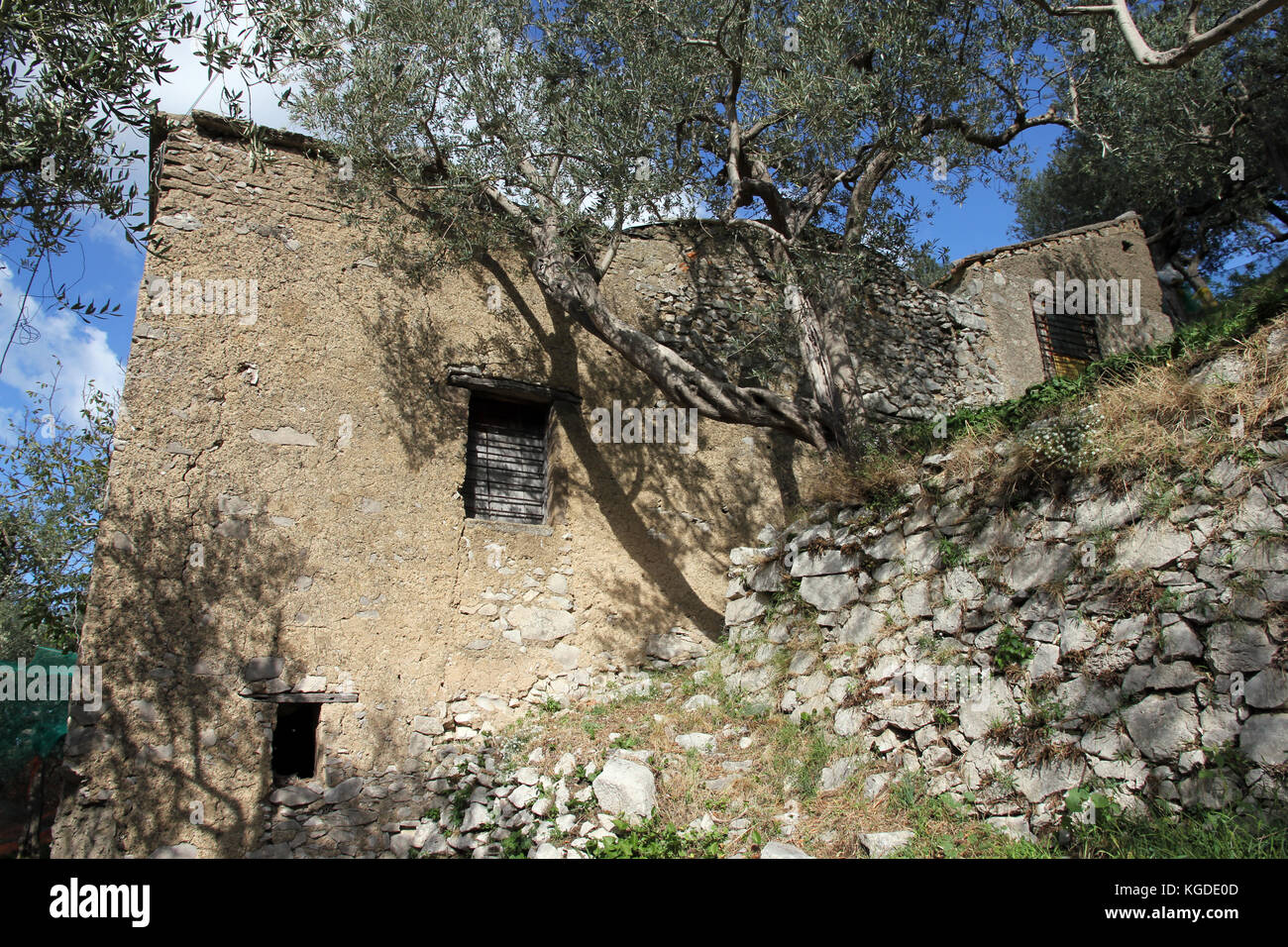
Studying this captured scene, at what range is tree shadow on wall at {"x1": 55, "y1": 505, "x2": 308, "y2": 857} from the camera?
5.44 metres

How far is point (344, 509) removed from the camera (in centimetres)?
664

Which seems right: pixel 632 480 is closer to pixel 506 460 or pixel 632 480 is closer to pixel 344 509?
pixel 506 460

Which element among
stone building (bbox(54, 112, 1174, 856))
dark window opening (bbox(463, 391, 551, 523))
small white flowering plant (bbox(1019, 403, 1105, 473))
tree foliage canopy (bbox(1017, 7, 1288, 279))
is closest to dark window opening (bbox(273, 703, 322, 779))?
stone building (bbox(54, 112, 1174, 856))

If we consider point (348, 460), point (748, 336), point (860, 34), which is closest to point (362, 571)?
point (348, 460)

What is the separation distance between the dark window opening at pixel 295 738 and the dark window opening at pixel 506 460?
6.84ft

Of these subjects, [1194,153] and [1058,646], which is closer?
[1058,646]

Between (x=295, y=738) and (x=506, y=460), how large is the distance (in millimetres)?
2932

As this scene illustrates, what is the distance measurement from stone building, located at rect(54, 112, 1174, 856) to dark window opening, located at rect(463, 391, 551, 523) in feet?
0.07

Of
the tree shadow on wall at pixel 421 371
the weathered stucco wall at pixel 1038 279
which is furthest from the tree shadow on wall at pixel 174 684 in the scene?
the weathered stucco wall at pixel 1038 279

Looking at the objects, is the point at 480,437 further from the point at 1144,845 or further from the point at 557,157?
the point at 1144,845

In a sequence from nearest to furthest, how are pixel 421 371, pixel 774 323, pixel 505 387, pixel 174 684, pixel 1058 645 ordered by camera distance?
pixel 1058 645 < pixel 174 684 < pixel 421 371 < pixel 505 387 < pixel 774 323

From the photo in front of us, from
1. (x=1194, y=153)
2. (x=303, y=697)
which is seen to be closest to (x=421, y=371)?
(x=303, y=697)

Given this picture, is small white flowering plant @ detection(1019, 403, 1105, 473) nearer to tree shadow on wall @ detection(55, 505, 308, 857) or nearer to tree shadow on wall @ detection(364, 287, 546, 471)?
tree shadow on wall @ detection(364, 287, 546, 471)

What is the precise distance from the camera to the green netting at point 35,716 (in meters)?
7.12
